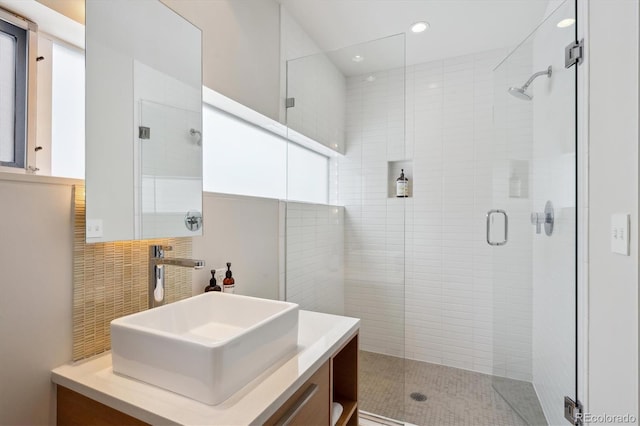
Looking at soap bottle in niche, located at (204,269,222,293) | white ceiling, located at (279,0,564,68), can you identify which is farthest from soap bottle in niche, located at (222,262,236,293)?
white ceiling, located at (279,0,564,68)

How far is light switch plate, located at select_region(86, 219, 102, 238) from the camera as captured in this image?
3.26 feet

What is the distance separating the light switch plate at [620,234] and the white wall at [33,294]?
5.43 feet

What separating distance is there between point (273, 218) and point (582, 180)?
1.54m

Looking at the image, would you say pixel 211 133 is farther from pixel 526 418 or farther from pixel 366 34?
pixel 526 418

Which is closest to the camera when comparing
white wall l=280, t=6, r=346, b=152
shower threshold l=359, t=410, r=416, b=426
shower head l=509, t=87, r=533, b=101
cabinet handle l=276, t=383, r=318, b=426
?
cabinet handle l=276, t=383, r=318, b=426

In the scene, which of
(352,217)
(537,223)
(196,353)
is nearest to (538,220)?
A: (537,223)

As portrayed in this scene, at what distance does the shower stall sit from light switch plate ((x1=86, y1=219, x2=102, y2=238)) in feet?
3.87

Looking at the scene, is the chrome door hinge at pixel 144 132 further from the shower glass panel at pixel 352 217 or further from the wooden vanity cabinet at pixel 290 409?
the shower glass panel at pixel 352 217

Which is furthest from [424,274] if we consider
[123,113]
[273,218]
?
[123,113]

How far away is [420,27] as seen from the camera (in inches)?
89.8

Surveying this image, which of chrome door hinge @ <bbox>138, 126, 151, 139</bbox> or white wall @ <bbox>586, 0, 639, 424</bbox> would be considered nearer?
white wall @ <bbox>586, 0, 639, 424</bbox>

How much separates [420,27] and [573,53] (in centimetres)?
116

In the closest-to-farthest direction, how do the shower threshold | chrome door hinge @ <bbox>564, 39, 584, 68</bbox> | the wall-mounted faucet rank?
1. the wall-mounted faucet
2. chrome door hinge @ <bbox>564, 39, 584, 68</bbox>
3. the shower threshold

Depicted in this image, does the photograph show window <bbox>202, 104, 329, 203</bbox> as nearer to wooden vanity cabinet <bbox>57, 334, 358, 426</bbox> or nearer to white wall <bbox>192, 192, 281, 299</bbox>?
white wall <bbox>192, 192, 281, 299</bbox>
